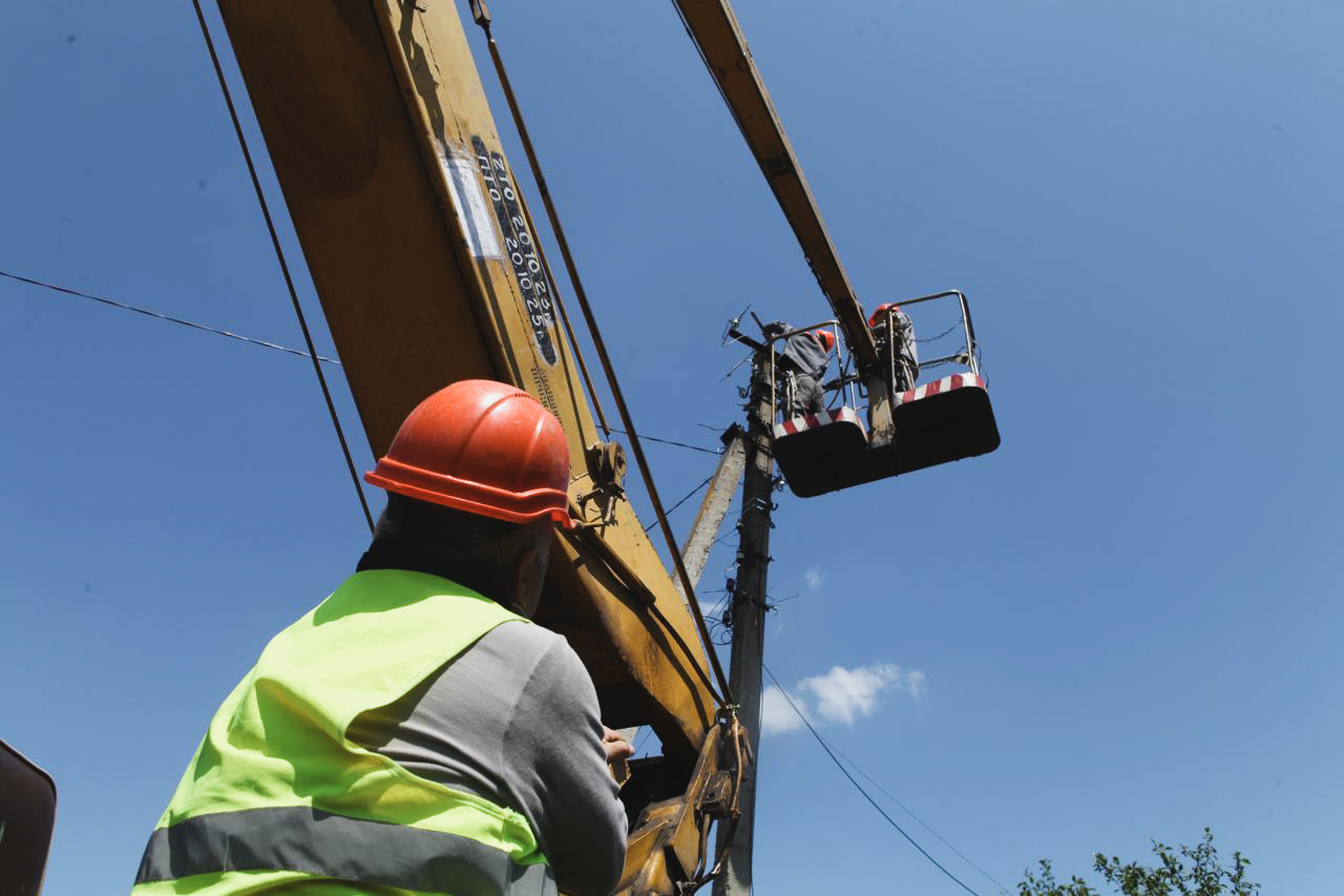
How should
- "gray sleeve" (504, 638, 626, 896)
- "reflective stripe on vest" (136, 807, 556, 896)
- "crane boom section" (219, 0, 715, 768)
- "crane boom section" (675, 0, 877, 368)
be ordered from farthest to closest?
"crane boom section" (675, 0, 877, 368) < "crane boom section" (219, 0, 715, 768) < "gray sleeve" (504, 638, 626, 896) < "reflective stripe on vest" (136, 807, 556, 896)

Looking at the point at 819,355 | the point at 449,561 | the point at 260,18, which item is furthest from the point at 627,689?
the point at 819,355

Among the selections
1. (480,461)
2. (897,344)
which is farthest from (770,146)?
(480,461)

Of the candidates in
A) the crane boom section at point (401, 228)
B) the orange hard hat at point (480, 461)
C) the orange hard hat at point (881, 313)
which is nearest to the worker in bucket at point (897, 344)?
the orange hard hat at point (881, 313)

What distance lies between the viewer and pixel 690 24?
7.77 m

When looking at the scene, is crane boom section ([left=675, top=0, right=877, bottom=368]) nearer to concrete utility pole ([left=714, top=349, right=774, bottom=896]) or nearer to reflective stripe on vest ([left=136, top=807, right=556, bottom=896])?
concrete utility pole ([left=714, top=349, right=774, bottom=896])

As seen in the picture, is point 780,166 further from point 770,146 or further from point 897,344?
point 897,344

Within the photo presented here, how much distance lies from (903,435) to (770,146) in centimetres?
264

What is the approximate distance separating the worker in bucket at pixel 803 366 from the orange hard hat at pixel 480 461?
8462 mm

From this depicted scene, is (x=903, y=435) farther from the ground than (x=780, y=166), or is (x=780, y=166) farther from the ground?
(x=780, y=166)

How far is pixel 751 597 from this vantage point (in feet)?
33.3

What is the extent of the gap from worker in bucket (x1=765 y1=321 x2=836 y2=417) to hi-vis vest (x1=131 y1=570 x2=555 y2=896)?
898 centimetres

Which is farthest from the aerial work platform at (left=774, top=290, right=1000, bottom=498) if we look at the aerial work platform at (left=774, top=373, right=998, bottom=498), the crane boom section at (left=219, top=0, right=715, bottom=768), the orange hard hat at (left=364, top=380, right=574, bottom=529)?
the orange hard hat at (left=364, top=380, right=574, bottom=529)

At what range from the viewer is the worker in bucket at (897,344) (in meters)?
10.3

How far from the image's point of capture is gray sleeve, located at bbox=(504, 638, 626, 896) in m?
1.43
